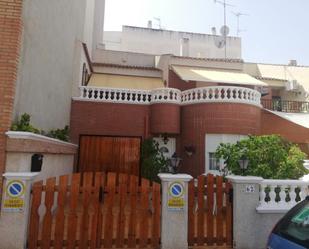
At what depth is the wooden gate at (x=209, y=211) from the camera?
21.7 ft

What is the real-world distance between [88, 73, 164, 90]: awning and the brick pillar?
11266 mm

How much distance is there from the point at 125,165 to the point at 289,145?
9.32 m

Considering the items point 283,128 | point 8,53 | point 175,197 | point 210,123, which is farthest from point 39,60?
point 283,128

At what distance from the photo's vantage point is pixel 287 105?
2127cm

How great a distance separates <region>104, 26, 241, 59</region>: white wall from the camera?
2919 cm

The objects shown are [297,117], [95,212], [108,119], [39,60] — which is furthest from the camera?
[297,117]

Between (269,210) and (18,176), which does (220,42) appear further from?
(18,176)

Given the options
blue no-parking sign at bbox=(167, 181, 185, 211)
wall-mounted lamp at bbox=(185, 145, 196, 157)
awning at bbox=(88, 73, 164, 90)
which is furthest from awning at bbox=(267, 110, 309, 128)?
blue no-parking sign at bbox=(167, 181, 185, 211)

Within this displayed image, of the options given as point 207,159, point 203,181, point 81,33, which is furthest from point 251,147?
point 81,33

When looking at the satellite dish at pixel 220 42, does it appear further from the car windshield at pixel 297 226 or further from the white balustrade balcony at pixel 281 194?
the car windshield at pixel 297 226

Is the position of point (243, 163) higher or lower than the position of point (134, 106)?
lower

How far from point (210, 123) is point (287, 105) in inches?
401

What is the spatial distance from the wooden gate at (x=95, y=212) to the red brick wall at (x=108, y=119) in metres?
9.12

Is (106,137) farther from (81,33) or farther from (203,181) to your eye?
(203,181)
